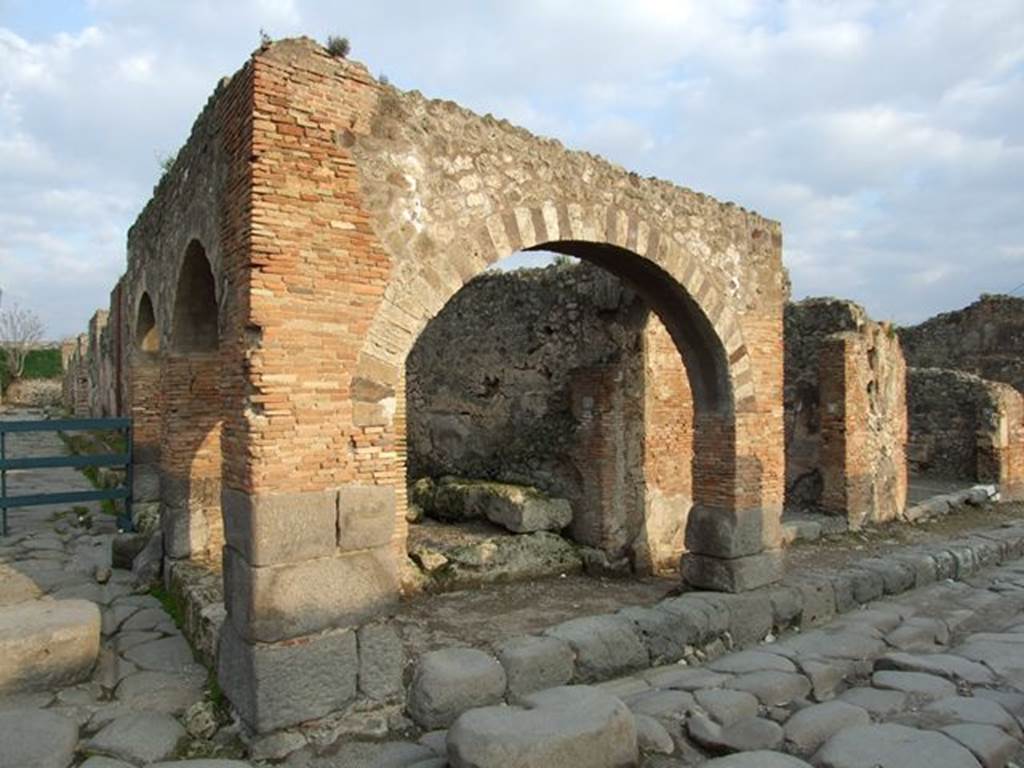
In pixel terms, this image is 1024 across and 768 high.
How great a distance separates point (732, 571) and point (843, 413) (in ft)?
16.2

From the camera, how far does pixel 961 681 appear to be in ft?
16.6

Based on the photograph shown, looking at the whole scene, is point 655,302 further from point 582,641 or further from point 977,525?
point 977,525

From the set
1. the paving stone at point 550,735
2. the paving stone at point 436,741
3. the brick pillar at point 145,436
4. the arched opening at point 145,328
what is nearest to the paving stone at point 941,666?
the paving stone at point 550,735

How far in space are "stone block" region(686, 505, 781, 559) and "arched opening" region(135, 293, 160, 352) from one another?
6449 mm

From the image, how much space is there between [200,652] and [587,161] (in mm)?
4768

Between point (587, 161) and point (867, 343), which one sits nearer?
point (587, 161)

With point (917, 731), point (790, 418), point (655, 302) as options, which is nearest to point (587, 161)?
point (655, 302)

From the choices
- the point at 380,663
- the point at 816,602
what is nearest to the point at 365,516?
the point at 380,663

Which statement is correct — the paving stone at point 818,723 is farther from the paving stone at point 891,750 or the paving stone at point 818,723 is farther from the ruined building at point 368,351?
the ruined building at point 368,351

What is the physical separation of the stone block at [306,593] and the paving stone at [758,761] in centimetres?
216

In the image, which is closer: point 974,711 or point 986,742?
point 986,742

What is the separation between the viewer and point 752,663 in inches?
218

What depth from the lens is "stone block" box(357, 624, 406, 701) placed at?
14.9ft

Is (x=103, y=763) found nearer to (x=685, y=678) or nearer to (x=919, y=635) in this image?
(x=685, y=678)
